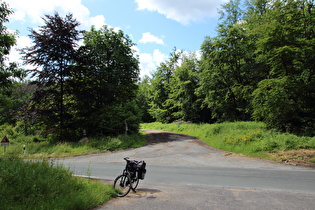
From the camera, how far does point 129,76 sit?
26.0 meters

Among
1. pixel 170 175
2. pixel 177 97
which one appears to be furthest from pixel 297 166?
pixel 177 97

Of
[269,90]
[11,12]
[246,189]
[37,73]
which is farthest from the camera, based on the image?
[37,73]

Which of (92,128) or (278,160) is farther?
(92,128)

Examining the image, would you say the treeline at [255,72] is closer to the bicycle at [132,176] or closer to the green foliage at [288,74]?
the green foliage at [288,74]

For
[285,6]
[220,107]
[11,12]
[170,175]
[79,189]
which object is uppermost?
[285,6]

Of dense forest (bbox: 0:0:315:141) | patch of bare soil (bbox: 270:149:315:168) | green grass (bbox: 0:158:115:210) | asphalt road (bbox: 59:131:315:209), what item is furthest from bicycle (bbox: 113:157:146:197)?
patch of bare soil (bbox: 270:149:315:168)

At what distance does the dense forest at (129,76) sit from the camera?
711 inches

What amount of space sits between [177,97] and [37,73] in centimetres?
2980

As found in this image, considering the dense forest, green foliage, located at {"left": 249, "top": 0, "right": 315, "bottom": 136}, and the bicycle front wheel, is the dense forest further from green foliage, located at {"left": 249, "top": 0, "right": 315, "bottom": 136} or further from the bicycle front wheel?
the bicycle front wheel

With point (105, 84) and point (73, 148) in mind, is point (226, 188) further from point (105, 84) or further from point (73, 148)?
point (105, 84)

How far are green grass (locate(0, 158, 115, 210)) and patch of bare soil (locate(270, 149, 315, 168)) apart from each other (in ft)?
33.9

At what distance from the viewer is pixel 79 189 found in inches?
235

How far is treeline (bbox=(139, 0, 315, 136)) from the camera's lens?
17969mm

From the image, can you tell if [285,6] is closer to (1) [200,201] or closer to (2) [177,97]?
(1) [200,201]
